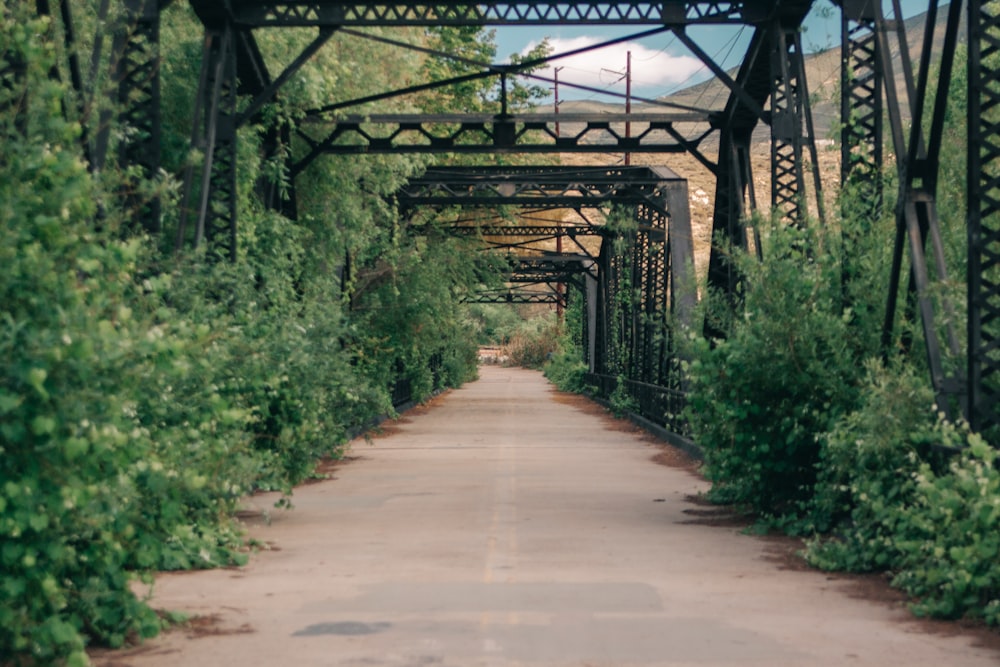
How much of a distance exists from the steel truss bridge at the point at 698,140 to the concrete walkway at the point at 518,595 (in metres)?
2.23

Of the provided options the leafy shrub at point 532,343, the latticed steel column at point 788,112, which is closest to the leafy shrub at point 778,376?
the latticed steel column at point 788,112

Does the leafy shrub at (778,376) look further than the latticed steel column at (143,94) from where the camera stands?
No

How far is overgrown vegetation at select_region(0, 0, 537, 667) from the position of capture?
19.4 feet

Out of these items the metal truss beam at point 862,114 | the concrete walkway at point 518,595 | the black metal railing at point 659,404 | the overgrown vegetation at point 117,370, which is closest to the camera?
the overgrown vegetation at point 117,370

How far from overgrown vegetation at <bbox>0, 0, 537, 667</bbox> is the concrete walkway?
23.7 inches

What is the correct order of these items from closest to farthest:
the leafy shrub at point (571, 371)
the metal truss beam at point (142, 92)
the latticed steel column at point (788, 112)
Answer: the metal truss beam at point (142, 92) < the latticed steel column at point (788, 112) < the leafy shrub at point (571, 371)

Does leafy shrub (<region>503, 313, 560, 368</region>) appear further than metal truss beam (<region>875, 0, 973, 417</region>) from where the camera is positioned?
Yes

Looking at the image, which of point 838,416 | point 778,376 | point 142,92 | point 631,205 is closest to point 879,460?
point 838,416

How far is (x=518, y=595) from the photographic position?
9297 millimetres

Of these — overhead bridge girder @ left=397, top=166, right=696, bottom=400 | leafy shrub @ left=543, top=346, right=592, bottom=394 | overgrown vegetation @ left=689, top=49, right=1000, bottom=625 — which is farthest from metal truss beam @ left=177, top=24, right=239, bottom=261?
leafy shrub @ left=543, top=346, right=592, bottom=394

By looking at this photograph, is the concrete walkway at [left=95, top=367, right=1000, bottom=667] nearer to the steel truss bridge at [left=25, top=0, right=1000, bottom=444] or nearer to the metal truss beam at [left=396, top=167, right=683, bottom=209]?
the steel truss bridge at [left=25, top=0, right=1000, bottom=444]

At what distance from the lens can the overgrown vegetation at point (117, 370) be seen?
591 cm

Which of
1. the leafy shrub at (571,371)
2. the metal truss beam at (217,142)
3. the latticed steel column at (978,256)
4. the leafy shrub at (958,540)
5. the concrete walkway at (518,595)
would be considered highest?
the metal truss beam at (217,142)

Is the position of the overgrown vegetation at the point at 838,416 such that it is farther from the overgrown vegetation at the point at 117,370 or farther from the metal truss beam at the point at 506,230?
the metal truss beam at the point at 506,230
